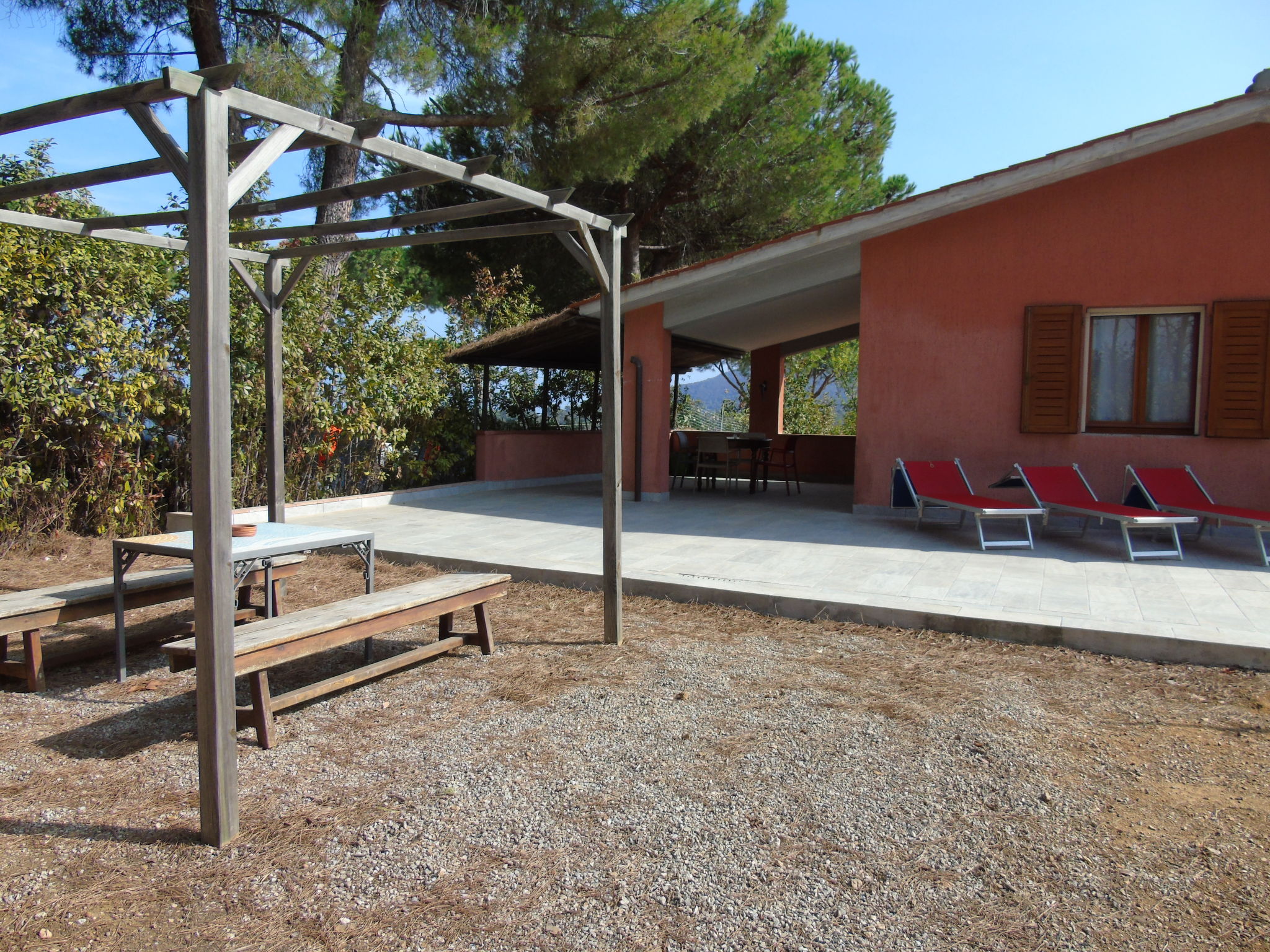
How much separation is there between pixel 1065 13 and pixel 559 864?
9.29m

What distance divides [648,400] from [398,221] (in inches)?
273

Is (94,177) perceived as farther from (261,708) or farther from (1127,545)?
(1127,545)

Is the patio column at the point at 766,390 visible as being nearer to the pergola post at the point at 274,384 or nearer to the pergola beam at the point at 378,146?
the pergola post at the point at 274,384

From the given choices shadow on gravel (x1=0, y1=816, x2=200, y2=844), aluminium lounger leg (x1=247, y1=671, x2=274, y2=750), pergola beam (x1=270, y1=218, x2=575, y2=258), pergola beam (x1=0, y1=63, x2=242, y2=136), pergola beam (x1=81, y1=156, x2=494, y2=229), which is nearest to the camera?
pergola beam (x1=0, y1=63, x2=242, y2=136)

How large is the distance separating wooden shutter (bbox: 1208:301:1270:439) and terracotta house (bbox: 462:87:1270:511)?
0.04 feet

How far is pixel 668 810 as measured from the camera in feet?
9.12

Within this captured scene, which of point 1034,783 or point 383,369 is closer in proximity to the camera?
point 1034,783

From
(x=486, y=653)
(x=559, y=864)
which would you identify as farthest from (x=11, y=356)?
(x=559, y=864)

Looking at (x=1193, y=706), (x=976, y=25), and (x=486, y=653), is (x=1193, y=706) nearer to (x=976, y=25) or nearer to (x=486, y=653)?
(x=486, y=653)

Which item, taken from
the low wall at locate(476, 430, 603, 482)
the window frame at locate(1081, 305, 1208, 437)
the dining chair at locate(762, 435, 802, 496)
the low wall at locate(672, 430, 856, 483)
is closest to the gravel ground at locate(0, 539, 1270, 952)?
the window frame at locate(1081, 305, 1208, 437)

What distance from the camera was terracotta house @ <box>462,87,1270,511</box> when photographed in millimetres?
7938

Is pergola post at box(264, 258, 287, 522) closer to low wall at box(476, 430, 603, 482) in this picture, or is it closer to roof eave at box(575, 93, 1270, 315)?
roof eave at box(575, 93, 1270, 315)

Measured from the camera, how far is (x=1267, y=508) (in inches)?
315

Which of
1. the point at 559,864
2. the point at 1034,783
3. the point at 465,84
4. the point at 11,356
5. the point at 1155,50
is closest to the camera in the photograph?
the point at 559,864
